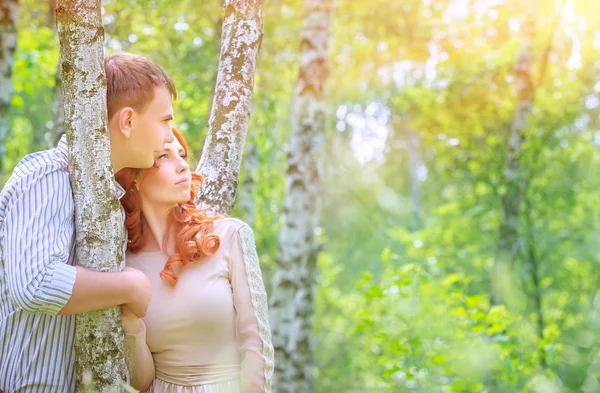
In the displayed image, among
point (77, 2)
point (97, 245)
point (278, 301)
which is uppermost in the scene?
point (77, 2)

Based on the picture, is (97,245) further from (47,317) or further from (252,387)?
(252,387)

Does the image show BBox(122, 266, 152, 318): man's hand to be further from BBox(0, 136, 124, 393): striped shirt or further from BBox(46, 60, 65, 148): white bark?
BBox(46, 60, 65, 148): white bark

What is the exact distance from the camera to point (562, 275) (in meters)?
11.0

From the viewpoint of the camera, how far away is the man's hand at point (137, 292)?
2125 mm

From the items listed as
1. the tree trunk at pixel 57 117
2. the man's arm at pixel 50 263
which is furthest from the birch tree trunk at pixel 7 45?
the man's arm at pixel 50 263

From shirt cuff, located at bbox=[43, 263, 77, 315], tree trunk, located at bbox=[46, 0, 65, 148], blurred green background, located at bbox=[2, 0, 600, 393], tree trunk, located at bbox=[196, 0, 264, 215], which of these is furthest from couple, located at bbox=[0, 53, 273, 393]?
tree trunk, located at bbox=[46, 0, 65, 148]

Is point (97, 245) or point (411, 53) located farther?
point (411, 53)

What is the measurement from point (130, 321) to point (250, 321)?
405mm

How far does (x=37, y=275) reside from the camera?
1948mm

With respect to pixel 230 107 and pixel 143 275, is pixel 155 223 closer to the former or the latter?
pixel 143 275

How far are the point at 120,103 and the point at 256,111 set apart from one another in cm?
866

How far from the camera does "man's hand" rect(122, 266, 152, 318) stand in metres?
2.12

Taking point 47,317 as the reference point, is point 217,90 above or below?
above

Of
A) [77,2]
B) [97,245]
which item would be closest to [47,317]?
[97,245]
